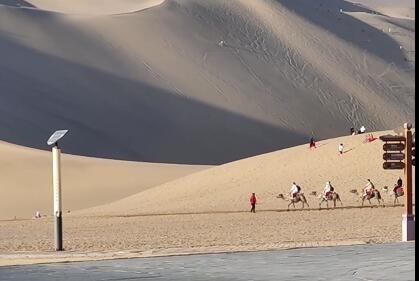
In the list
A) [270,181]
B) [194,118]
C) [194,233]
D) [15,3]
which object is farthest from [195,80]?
[194,233]

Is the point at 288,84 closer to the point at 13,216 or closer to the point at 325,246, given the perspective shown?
the point at 13,216

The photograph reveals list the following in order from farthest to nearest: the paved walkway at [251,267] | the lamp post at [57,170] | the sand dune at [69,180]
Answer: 1. the sand dune at [69,180]
2. the lamp post at [57,170]
3. the paved walkway at [251,267]

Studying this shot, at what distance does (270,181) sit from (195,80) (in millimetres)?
48271

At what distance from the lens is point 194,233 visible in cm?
2805

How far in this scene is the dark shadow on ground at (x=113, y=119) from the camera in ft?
244

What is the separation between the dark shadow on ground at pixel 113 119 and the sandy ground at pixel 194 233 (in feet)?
119

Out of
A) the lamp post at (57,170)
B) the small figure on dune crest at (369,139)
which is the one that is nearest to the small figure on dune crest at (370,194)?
the small figure on dune crest at (369,139)

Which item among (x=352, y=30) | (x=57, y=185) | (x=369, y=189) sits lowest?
(x=57, y=185)

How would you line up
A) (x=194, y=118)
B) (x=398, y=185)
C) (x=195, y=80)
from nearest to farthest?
(x=398, y=185) < (x=194, y=118) < (x=195, y=80)

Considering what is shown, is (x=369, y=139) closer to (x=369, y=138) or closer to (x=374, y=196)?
(x=369, y=138)

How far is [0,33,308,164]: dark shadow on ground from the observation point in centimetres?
7438

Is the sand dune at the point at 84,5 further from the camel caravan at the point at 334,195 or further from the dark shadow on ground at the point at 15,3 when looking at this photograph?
the camel caravan at the point at 334,195

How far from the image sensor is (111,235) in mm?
28234

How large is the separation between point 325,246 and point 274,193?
68.3 ft
